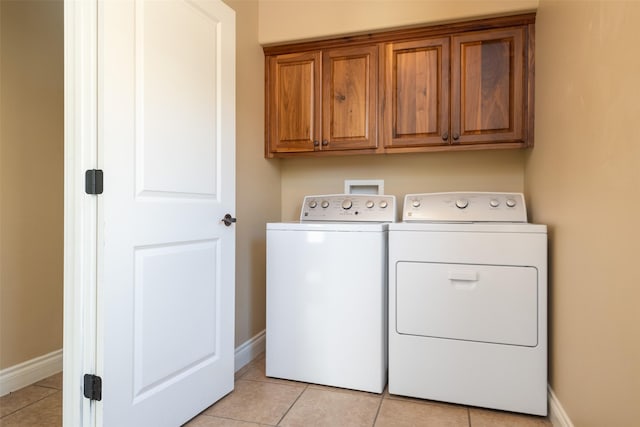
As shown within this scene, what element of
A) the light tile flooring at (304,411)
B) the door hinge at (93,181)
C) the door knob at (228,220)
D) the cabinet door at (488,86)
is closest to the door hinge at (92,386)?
the light tile flooring at (304,411)

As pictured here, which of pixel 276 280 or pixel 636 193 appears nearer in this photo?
pixel 636 193

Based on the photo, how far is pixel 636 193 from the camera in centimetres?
93

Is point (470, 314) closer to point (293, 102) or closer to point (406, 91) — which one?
point (406, 91)

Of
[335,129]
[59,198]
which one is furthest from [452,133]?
[59,198]

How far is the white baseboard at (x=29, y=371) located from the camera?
1.86m

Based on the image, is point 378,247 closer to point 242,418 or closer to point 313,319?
point 313,319

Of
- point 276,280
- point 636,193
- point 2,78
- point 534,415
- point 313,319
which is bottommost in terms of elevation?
point 534,415

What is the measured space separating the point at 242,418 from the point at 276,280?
68 cm

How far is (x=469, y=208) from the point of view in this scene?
83.6 inches

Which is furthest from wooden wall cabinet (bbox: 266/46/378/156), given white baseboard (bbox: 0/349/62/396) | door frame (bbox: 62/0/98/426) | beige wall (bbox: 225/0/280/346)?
white baseboard (bbox: 0/349/62/396)

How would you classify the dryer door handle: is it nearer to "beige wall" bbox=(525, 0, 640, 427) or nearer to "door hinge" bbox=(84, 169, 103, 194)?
"beige wall" bbox=(525, 0, 640, 427)

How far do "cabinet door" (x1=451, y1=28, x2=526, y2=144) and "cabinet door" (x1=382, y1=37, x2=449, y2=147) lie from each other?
6 centimetres

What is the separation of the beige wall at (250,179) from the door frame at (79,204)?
1.00m

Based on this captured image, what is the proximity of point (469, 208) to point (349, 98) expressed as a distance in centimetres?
99
